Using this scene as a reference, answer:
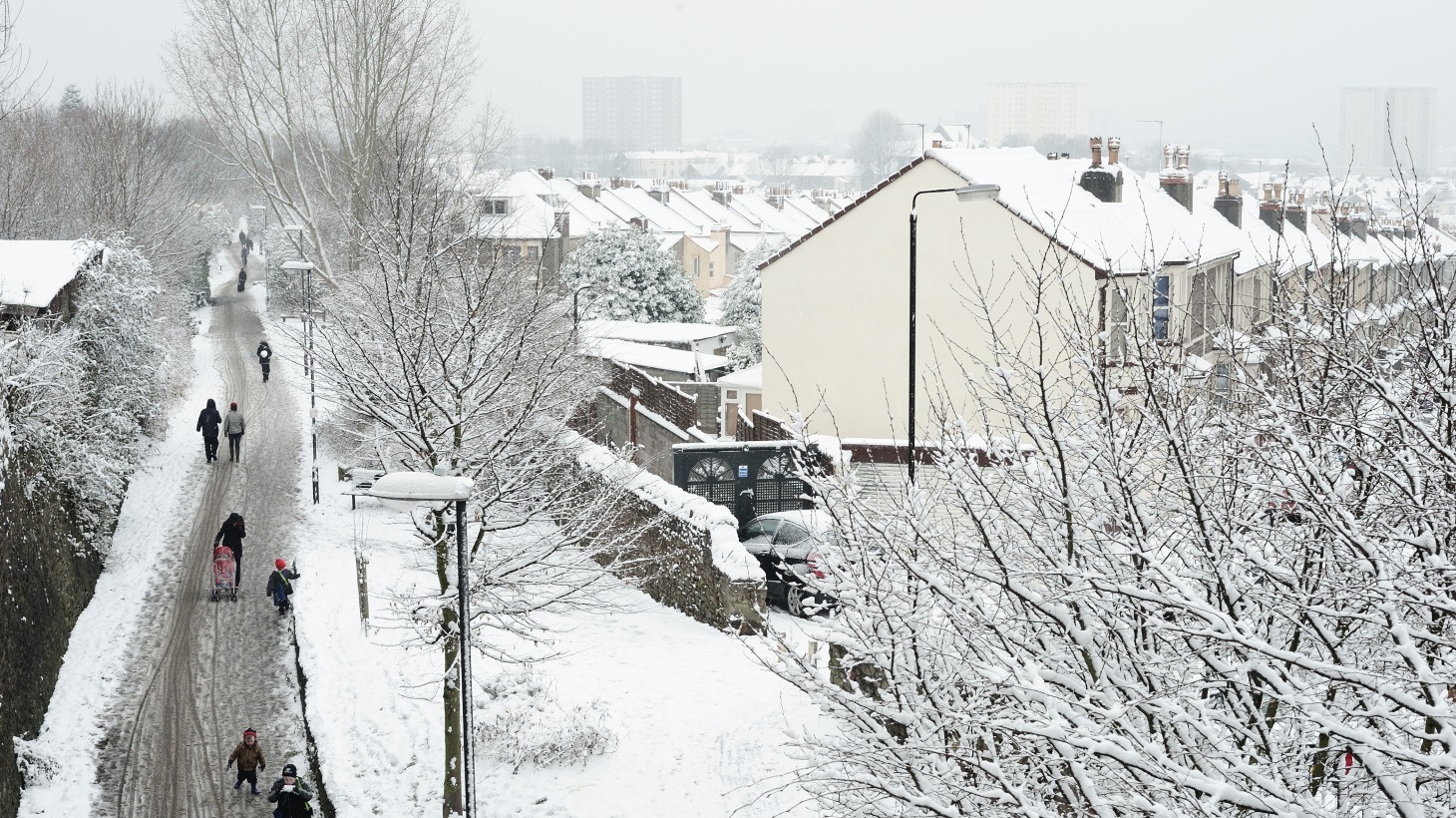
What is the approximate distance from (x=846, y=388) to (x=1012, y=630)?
18814mm

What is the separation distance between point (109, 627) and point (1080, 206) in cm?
1732

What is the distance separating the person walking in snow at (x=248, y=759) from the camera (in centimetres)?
1288

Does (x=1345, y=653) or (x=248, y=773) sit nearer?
(x=1345, y=653)

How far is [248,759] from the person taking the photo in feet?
42.5

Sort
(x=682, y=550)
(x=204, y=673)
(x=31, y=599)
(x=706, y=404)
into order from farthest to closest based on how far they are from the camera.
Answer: (x=706, y=404) → (x=682, y=550) → (x=204, y=673) → (x=31, y=599)

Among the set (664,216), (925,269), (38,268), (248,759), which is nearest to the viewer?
(248,759)

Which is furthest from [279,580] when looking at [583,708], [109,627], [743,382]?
[743,382]

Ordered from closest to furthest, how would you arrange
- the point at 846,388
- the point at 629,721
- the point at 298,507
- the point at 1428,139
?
the point at 629,721 → the point at 298,507 → the point at 846,388 → the point at 1428,139

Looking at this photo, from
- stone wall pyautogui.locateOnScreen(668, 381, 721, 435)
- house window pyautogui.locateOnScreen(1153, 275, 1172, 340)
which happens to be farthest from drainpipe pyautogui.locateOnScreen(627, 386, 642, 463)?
house window pyautogui.locateOnScreen(1153, 275, 1172, 340)

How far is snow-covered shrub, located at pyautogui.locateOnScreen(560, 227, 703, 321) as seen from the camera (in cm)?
4806

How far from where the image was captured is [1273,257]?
682 centimetres

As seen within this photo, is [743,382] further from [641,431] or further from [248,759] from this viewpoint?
[248,759]

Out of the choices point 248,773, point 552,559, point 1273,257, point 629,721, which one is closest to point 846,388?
point 552,559

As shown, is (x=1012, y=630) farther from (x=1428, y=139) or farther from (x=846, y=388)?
(x=1428, y=139)
